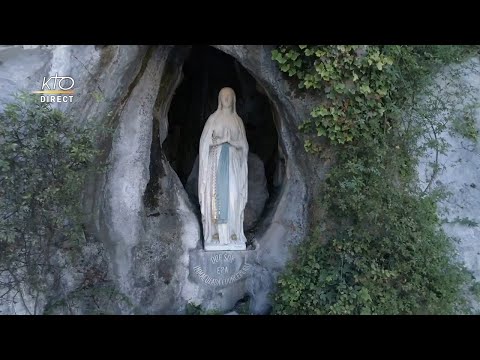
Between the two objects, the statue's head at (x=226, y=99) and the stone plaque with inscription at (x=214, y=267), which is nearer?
the stone plaque with inscription at (x=214, y=267)

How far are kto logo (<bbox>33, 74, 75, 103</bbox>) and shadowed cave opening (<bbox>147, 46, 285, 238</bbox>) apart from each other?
5.78 ft

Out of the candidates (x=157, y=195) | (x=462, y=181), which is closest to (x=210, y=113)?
(x=157, y=195)

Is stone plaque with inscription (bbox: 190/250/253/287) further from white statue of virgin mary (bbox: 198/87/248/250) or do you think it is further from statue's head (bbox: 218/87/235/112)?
statue's head (bbox: 218/87/235/112)

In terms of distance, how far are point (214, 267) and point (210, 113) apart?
7.57ft

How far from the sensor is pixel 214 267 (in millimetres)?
5961

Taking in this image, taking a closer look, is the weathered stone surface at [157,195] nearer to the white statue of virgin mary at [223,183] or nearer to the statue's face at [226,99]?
the white statue of virgin mary at [223,183]

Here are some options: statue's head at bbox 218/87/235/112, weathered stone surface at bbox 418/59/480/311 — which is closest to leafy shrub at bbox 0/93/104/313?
statue's head at bbox 218/87/235/112

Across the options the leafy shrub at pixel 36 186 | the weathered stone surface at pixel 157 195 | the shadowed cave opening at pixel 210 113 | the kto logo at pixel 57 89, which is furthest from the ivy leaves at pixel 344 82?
the leafy shrub at pixel 36 186

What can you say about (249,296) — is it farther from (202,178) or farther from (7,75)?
(7,75)

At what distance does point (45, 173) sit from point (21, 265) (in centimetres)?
96

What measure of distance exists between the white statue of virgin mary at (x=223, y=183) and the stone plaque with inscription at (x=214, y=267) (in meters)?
0.11

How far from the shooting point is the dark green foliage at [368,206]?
5066mm

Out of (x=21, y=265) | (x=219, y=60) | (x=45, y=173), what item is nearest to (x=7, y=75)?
(x=45, y=173)

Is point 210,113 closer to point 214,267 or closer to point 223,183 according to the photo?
point 223,183
